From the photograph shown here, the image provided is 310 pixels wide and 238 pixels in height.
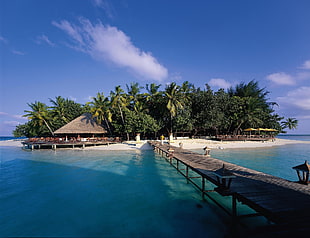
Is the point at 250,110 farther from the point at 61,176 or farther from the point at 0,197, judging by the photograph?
the point at 0,197

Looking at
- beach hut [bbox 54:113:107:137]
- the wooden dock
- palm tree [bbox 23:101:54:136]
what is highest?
palm tree [bbox 23:101:54:136]

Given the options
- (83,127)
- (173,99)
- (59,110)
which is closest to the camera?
(173,99)

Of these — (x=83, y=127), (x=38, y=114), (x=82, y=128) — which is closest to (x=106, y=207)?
(x=82, y=128)

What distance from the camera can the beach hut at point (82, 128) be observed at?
24406 mm

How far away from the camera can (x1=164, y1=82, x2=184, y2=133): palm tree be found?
24112 millimetres

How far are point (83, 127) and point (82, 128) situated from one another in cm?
33

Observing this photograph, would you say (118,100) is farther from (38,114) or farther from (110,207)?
(110,207)

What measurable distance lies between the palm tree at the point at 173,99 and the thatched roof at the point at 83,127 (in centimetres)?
1292

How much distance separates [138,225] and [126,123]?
20.9 meters

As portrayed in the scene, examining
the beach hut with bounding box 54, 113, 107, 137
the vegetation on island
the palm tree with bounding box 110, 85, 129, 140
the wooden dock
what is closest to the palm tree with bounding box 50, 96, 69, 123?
the vegetation on island

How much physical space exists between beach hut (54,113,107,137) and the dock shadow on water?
48.6ft

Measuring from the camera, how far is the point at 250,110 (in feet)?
95.6

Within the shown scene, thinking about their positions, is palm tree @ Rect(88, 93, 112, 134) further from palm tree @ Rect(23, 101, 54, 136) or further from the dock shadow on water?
the dock shadow on water

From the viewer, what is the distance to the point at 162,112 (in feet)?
87.5
